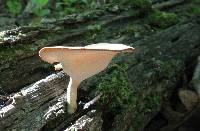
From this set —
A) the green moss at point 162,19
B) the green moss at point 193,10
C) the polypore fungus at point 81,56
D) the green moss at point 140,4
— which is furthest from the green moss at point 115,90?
the green moss at point 193,10

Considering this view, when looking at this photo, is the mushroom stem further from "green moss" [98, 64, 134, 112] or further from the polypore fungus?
"green moss" [98, 64, 134, 112]

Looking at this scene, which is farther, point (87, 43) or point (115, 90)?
point (87, 43)

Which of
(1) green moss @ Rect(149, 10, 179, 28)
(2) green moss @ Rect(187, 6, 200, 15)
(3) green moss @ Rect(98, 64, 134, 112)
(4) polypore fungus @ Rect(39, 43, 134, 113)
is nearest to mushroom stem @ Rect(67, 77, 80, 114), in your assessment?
(4) polypore fungus @ Rect(39, 43, 134, 113)

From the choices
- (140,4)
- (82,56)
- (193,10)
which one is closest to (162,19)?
(140,4)

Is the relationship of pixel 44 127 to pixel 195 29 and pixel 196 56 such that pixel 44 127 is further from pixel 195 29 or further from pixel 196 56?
pixel 195 29

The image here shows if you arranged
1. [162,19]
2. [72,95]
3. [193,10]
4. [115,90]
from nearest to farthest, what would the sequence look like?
[72,95]
[115,90]
[162,19]
[193,10]

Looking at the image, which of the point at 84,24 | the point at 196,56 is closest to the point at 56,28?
the point at 84,24

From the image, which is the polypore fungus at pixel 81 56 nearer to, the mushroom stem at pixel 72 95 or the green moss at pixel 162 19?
the mushroom stem at pixel 72 95

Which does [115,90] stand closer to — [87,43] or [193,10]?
[87,43]
